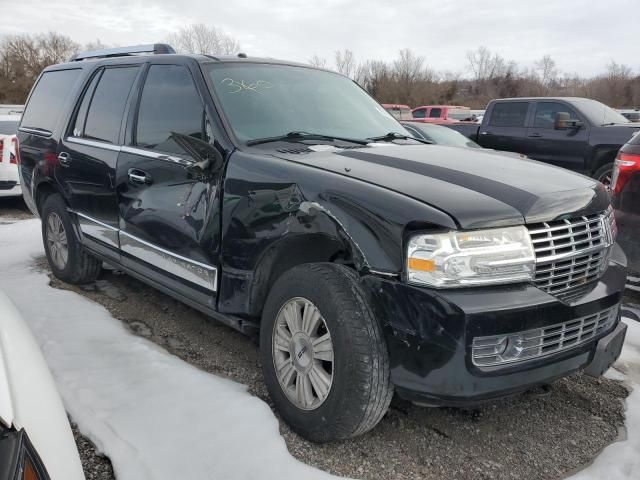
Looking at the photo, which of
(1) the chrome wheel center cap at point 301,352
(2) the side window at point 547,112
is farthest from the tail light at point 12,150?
(2) the side window at point 547,112

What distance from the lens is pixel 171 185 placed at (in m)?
3.19

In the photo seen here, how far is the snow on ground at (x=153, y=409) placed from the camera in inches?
89.0

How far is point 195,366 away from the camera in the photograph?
10.6 ft

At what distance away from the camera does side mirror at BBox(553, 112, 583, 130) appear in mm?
9547

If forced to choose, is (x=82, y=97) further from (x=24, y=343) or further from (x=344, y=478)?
(x=344, y=478)

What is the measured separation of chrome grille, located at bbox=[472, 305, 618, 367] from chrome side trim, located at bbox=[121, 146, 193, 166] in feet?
6.09

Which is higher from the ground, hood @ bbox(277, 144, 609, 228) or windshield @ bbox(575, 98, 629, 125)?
windshield @ bbox(575, 98, 629, 125)

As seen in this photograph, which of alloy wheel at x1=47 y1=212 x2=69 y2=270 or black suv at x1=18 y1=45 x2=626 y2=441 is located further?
alloy wheel at x1=47 y1=212 x2=69 y2=270

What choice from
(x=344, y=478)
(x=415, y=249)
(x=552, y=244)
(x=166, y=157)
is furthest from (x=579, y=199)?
(x=166, y=157)

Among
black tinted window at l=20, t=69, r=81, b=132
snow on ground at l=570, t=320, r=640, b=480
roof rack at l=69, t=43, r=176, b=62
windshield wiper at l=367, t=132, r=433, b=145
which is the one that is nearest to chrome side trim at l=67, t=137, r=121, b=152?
black tinted window at l=20, t=69, r=81, b=132

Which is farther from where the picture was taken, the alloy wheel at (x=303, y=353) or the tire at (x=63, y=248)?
the tire at (x=63, y=248)

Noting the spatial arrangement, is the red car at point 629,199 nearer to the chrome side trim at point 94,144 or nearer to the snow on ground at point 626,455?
the snow on ground at point 626,455

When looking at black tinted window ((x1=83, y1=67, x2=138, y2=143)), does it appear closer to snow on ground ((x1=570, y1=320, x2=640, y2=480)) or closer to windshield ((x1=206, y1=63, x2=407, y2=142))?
windshield ((x1=206, y1=63, x2=407, y2=142))

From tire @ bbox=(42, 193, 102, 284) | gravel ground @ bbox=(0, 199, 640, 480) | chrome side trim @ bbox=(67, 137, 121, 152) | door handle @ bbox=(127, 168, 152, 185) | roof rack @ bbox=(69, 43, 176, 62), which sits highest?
roof rack @ bbox=(69, 43, 176, 62)
